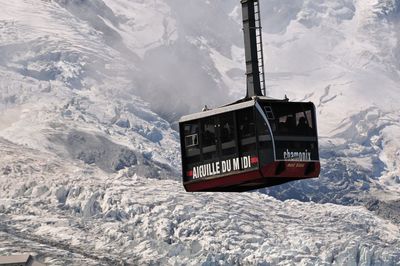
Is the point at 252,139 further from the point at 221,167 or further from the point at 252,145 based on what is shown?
the point at 221,167

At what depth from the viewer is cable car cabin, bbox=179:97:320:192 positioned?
70.9 metres

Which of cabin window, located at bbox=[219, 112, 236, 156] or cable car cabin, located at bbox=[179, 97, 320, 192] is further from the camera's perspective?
cabin window, located at bbox=[219, 112, 236, 156]

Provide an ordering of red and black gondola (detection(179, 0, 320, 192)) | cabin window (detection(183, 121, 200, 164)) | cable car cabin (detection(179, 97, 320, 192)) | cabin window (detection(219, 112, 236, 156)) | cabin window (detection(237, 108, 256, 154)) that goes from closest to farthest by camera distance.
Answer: red and black gondola (detection(179, 0, 320, 192)) → cable car cabin (detection(179, 97, 320, 192)) → cabin window (detection(237, 108, 256, 154)) → cabin window (detection(219, 112, 236, 156)) → cabin window (detection(183, 121, 200, 164))

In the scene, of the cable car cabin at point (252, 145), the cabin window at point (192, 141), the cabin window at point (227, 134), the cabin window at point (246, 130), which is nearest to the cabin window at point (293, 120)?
the cable car cabin at point (252, 145)

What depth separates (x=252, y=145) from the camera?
7112 centimetres

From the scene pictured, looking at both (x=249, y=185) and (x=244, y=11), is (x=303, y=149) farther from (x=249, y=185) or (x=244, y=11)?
(x=244, y=11)

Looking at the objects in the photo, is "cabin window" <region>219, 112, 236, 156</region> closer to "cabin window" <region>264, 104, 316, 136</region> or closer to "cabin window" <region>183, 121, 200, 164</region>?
"cabin window" <region>264, 104, 316, 136</region>

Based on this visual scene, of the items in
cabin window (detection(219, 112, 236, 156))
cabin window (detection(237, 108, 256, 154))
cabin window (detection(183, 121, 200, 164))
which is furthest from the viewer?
cabin window (detection(183, 121, 200, 164))

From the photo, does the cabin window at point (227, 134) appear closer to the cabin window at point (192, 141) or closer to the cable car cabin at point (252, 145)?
the cable car cabin at point (252, 145)

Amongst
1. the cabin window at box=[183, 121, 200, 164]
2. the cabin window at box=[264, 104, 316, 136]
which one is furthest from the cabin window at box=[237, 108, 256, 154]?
the cabin window at box=[183, 121, 200, 164]

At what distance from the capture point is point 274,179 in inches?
2815

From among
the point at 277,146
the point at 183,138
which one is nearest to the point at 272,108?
the point at 277,146

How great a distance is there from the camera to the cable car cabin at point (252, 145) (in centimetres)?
7094

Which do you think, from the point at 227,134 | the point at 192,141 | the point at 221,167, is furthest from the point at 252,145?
the point at 192,141
